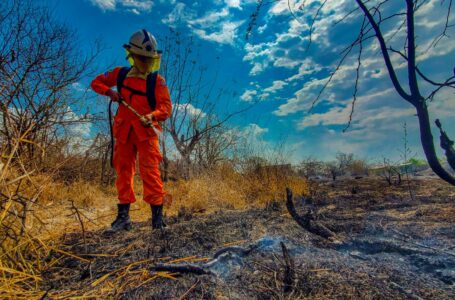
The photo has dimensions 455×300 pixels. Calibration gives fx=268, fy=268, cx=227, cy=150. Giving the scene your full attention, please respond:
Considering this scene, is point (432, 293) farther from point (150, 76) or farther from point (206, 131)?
point (206, 131)

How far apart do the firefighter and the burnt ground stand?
564mm

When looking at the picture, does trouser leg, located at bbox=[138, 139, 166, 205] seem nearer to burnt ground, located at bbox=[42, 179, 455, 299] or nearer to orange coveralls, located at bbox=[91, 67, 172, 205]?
orange coveralls, located at bbox=[91, 67, 172, 205]

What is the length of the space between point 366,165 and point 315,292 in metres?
13.0

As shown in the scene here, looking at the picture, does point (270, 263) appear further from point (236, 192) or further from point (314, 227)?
point (236, 192)

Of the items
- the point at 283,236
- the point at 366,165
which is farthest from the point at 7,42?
the point at 366,165

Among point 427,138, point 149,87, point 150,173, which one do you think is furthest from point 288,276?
point 149,87

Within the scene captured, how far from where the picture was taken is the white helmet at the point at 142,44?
9.73 feet

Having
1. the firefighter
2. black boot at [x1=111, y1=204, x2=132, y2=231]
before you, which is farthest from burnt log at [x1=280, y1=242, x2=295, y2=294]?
black boot at [x1=111, y1=204, x2=132, y2=231]

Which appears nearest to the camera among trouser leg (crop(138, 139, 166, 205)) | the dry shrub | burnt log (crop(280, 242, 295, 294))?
burnt log (crop(280, 242, 295, 294))

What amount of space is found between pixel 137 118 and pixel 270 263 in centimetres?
210

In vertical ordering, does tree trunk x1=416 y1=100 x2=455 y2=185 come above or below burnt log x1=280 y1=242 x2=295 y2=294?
above

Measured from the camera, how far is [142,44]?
2.96m

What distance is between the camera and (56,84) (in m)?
6.20

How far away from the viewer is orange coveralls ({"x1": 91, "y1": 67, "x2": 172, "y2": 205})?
113 inches
